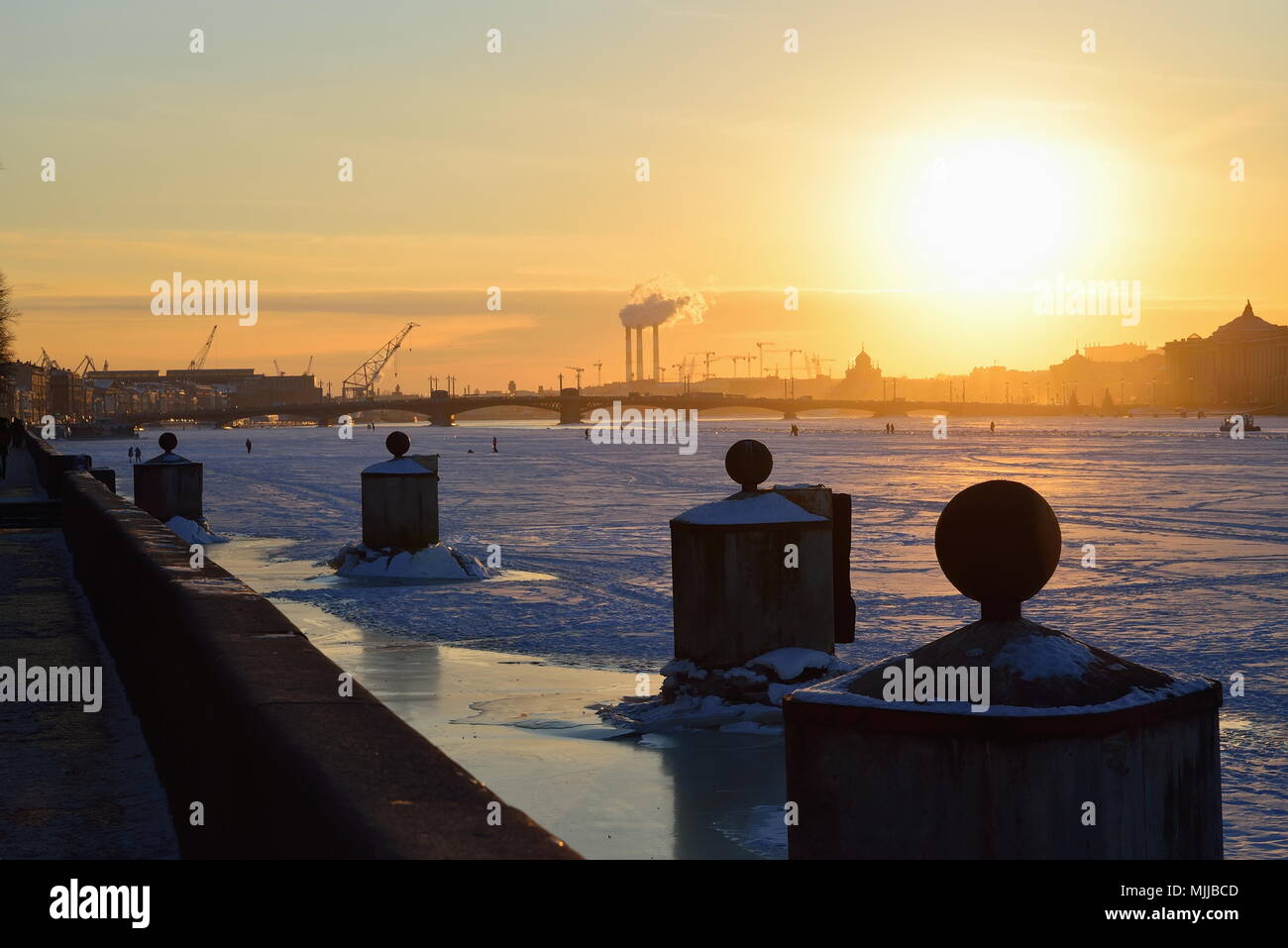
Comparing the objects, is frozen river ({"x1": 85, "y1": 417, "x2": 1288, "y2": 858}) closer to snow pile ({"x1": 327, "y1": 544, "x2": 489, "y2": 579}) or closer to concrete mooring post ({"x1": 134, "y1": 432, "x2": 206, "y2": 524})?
snow pile ({"x1": 327, "y1": 544, "x2": 489, "y2": 579})

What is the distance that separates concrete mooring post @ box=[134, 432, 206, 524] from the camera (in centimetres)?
2656

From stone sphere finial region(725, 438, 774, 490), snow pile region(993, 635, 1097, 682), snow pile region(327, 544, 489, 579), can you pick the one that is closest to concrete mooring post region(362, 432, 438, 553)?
snow pile region(327, 544, 489, 579)

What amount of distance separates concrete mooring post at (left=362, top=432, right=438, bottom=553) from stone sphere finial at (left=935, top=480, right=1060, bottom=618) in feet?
58.3

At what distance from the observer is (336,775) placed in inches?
145

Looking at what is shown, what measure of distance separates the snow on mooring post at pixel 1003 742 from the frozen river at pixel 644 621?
386 cm

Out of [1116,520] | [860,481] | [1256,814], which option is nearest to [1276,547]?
[1116,520]

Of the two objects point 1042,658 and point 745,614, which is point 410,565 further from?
point 1042,658

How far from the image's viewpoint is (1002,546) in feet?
12.2

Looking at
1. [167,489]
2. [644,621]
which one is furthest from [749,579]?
[167,489]

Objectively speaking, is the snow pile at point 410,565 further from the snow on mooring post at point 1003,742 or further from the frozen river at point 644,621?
the snow on mooring post at point 1003,742

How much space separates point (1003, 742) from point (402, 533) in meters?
18.4

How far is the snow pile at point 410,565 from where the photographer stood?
2073cm

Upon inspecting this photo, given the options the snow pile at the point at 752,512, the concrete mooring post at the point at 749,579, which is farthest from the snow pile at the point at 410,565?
the snow pile at the point at 752,512
